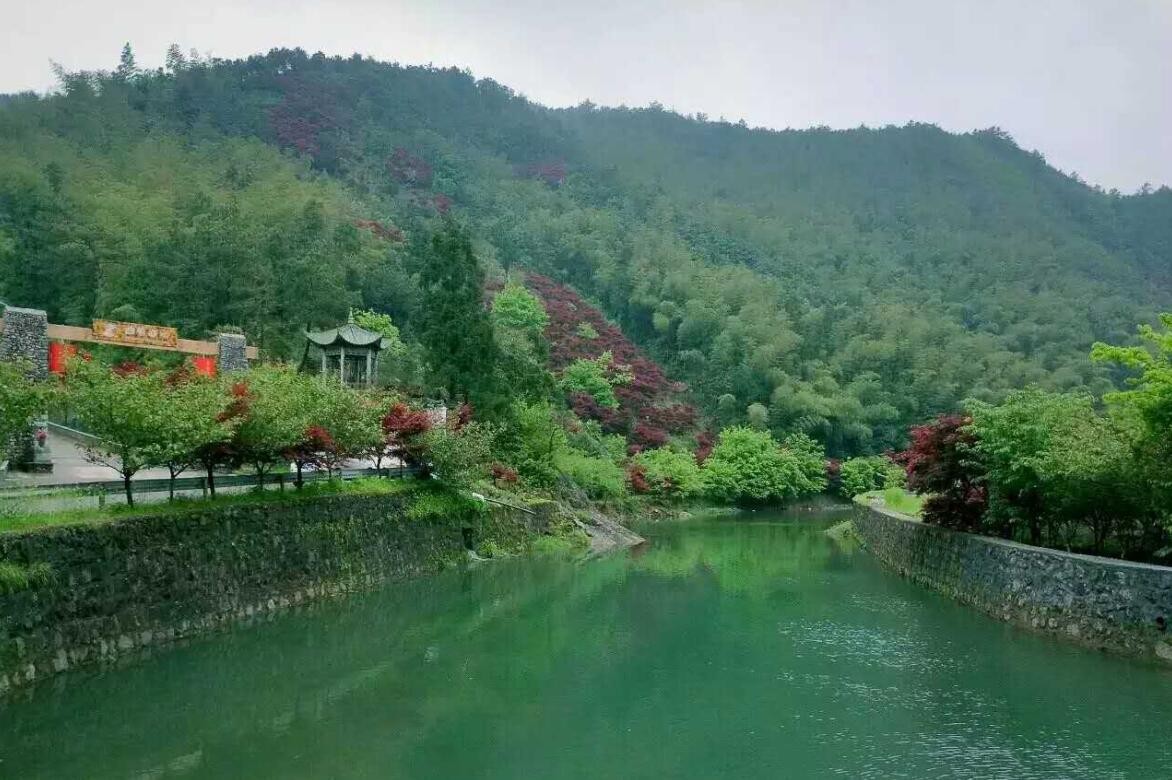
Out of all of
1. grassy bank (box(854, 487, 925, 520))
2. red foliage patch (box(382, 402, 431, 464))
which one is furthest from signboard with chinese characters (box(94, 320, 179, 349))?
grassy bank (box(854, 487, 925, 520))

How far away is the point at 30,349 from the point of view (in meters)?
20.6

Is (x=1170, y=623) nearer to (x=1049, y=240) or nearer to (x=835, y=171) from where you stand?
(x=1049, y=240)

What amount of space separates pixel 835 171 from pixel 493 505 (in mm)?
121131

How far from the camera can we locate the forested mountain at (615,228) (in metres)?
42.0

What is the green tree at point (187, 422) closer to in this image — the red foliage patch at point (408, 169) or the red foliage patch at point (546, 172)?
the red foliage patch at point (408, 169)

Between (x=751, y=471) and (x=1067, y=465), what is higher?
(x=1067, y=465)

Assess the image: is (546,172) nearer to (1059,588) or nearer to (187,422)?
(187,422)

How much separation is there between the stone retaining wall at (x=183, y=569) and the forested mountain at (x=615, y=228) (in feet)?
59.7

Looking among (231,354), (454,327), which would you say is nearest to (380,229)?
(454,327)

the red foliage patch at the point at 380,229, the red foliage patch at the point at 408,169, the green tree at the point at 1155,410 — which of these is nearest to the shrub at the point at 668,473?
the red foliage patch at the point at 380,229

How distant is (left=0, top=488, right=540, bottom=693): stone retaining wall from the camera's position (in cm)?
1404

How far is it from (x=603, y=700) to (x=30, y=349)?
48.9ft

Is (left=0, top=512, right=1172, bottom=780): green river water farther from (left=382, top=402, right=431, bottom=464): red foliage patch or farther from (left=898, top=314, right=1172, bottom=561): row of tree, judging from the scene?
(left=382, top=402, right=431, bottom=464): red foliage patch

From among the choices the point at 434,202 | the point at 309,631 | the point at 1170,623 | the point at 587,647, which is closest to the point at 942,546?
the point at 1170,623
